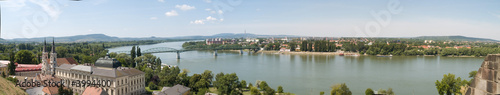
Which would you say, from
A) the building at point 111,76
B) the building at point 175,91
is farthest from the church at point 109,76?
the building at point 175,91

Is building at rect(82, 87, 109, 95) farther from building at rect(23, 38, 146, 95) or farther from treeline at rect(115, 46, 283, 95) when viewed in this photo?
treeline at rect(115, 46, 283, 95)

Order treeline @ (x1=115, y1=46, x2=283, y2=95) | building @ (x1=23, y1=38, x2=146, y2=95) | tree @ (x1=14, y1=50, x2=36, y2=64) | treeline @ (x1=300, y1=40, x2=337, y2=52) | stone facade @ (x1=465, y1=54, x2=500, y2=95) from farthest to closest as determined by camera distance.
Answer: treeline @ (x1=300, y1=40, x2=337, y2=52) < tree @ (x1=14, y1=50, x2=36, y2=64) < treeline @ (x1=115, y1=46, x2=283, y2=95) < building @ (x1=23, y1=38, x2=146, y2=95) < stone facade @ (x1=465, y1=54, x2=500, y2=95)

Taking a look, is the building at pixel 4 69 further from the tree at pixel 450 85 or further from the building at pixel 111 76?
the tree at pixel 450 85

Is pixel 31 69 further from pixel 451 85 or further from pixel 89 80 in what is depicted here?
pixel 451 85

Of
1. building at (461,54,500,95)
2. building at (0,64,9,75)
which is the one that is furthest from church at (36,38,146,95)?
building at (461,54,500,95)

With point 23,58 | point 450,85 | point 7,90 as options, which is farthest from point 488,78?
point 23,58

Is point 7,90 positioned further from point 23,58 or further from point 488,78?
point 23,58
